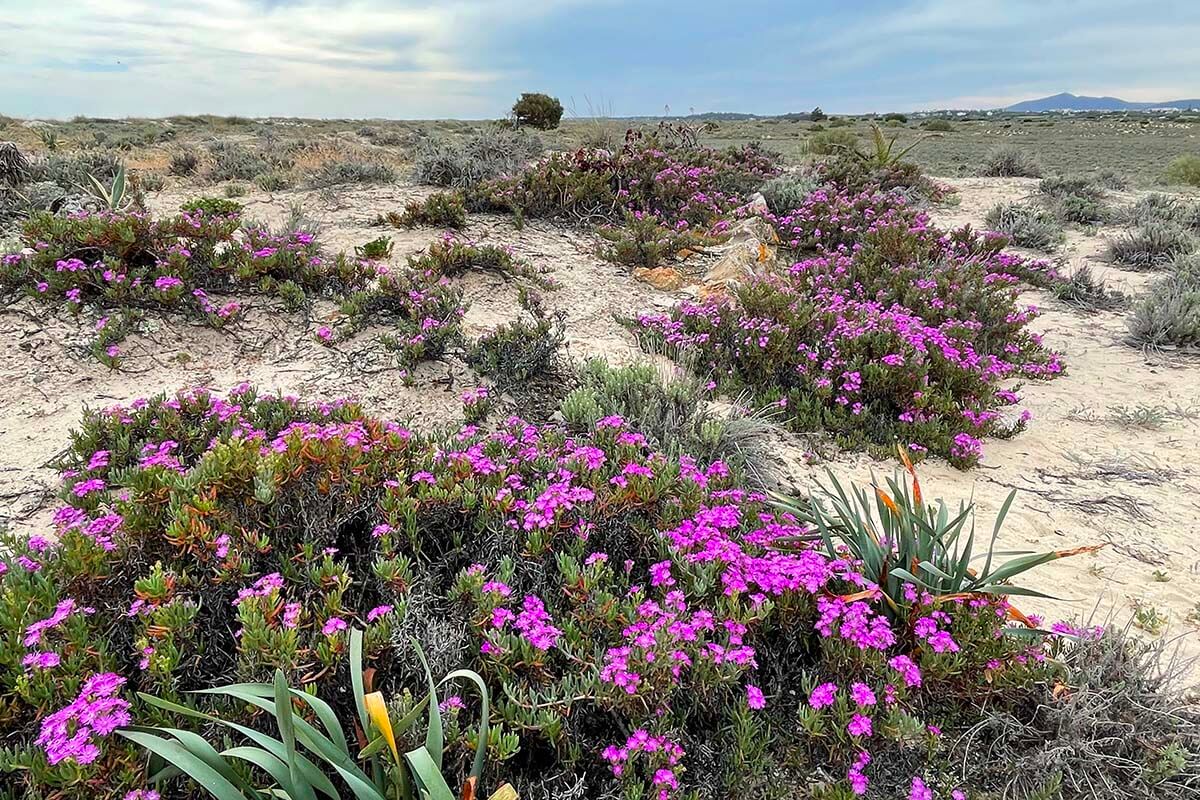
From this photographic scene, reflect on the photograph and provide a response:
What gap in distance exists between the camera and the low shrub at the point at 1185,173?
1881 cm

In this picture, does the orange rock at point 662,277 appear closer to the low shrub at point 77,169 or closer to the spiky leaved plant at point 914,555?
the spiky leaved plant at point 914,555

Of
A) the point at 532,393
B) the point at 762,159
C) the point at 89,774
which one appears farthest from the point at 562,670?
the point at 762,159

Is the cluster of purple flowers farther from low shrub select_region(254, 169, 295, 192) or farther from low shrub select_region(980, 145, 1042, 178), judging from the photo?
low shrub select_region(980, 145, 1042, 178)

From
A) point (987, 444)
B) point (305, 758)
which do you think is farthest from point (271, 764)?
point (987, 444)

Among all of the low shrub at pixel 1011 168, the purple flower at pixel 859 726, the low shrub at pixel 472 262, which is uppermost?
the low shrub at pixel 1011 168

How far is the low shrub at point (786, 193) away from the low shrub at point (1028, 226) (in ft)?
10.8

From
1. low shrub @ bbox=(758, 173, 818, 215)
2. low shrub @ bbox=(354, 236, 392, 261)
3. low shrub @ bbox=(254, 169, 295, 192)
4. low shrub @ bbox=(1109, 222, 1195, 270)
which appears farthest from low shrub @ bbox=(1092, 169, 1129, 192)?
low shrub @ bbox=(254, 169, 295, 192)

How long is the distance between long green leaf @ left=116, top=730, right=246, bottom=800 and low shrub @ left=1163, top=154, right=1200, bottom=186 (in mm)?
25398

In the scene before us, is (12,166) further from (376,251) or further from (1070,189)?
(1070,189)

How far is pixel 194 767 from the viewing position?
1.67 meters

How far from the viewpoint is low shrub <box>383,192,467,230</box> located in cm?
788

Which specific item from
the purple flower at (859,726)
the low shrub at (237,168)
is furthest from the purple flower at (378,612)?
the low shrub at (237,168)

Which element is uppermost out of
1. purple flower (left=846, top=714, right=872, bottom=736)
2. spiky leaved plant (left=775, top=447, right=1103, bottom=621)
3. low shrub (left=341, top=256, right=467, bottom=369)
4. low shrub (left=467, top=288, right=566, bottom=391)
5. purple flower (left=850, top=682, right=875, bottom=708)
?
low shrub (left=341, top=256, right=467, bottom=369)

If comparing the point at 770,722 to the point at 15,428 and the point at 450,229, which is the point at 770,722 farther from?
the point at 450,229
